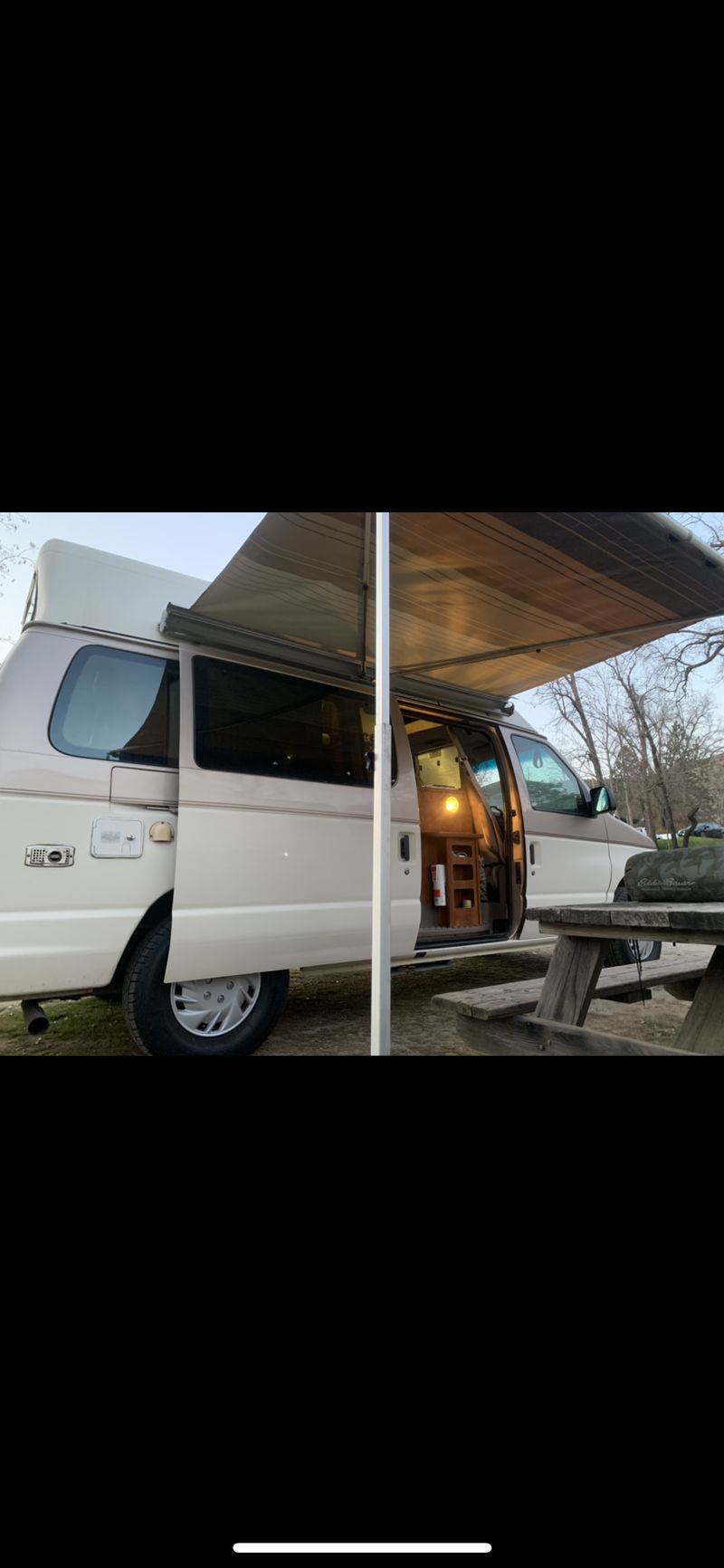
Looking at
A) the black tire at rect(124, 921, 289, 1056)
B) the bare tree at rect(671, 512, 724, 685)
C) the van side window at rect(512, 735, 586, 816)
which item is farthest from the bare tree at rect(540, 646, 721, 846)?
the black tire at rect(124, 921, 289, 1056)

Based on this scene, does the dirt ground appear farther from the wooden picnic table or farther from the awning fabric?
the awning fabric

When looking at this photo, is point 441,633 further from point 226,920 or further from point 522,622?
point 226,920

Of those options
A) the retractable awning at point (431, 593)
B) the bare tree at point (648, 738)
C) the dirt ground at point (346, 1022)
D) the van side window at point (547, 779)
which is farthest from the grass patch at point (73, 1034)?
the bare tree at point (648, 738)

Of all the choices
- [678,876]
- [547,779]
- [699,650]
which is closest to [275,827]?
[678,876]

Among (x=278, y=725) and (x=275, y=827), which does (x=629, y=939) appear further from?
(x=278, y=725)

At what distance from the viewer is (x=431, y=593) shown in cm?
358

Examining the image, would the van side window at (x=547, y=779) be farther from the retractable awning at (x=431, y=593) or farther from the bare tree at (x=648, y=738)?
the bare tree at (x=648, y=738)

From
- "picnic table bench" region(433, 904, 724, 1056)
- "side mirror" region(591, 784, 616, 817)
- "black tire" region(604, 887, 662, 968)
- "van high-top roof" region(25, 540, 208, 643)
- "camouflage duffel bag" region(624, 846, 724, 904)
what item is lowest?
"black tire" region(604, 887, 662, 968)

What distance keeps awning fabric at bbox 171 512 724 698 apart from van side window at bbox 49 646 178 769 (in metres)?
0.34

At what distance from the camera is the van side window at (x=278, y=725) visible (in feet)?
10.4

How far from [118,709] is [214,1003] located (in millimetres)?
1340

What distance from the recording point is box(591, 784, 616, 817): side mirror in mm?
4934
